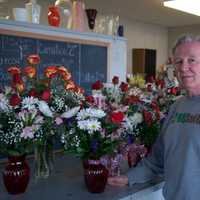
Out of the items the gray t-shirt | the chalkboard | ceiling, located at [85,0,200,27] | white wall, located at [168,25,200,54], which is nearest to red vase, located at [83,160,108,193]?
the gray t-shirt

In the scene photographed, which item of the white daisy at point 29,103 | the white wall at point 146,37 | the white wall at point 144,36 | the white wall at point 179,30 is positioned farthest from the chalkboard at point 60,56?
the white wall at point 179,30

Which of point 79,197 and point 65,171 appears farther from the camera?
point 65,171

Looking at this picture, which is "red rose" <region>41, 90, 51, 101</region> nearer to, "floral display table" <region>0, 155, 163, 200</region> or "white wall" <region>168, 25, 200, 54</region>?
"floral display table" <region>0, 155, 163, 200</region>

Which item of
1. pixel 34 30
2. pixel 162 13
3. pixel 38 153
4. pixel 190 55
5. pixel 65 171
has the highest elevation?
pixel 162 13

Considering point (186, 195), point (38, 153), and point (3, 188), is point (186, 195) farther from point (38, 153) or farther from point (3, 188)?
point (3, 188)

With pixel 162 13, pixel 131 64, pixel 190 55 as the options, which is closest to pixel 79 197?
pixel 190 55

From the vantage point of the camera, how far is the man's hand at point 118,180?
54.6 inches

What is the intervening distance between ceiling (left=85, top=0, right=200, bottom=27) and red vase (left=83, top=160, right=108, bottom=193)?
176 inches

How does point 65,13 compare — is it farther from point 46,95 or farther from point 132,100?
point 46,95

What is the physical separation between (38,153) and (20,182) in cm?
12

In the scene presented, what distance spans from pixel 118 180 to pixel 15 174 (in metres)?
0.42

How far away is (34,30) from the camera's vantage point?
218 cm

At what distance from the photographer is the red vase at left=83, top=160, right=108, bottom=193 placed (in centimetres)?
129

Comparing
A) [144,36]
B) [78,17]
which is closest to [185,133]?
[78,17]
